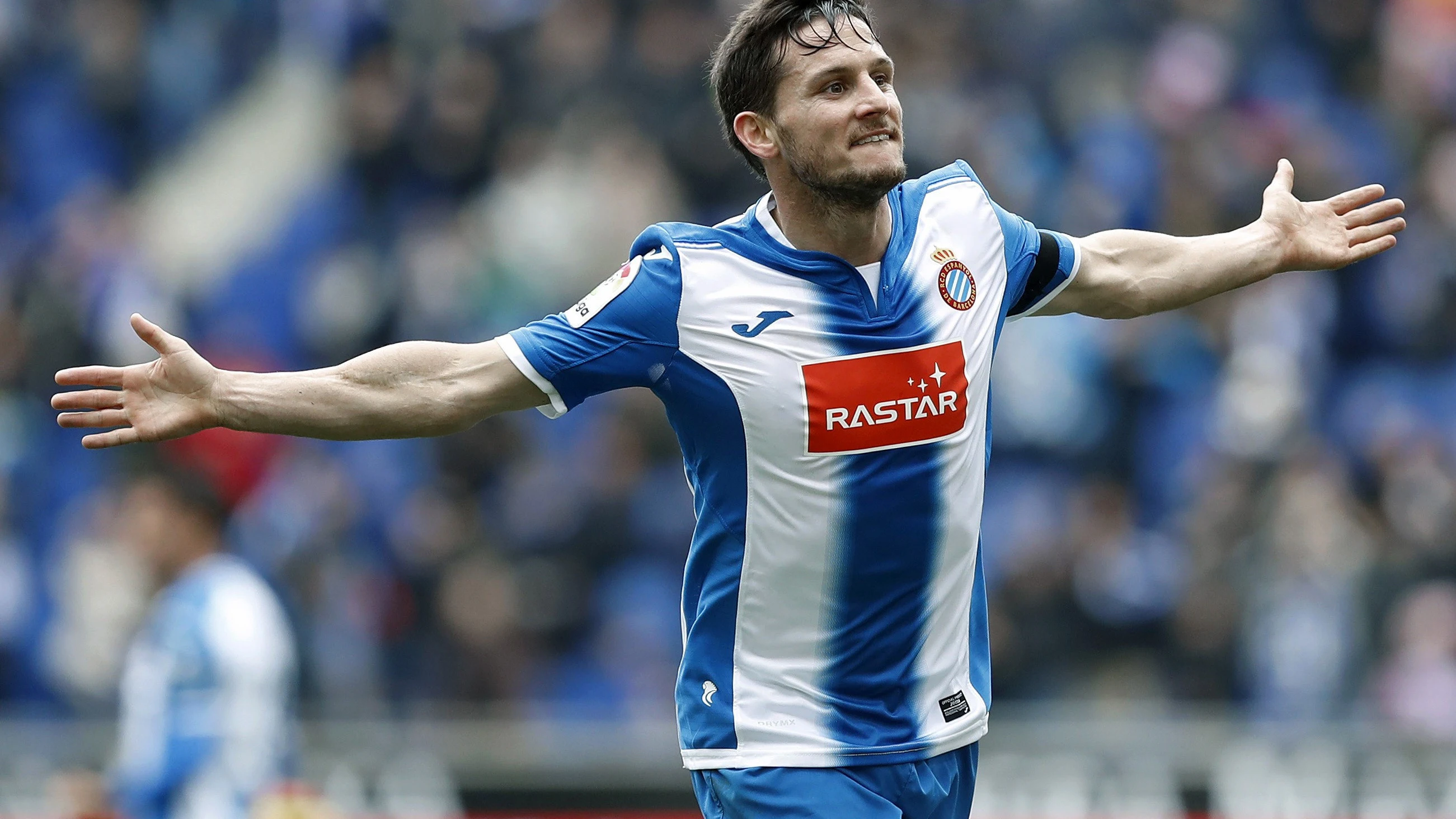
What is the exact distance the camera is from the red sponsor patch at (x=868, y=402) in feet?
Result: 16.1

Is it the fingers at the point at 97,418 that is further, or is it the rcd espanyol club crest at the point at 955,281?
the rcd espanyol club crest at the point at 955,281

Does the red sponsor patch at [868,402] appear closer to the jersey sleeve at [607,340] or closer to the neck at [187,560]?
the jersey sleeve at [607,340]

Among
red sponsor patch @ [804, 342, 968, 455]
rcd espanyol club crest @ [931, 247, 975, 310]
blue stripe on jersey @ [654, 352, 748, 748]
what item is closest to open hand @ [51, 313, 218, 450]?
blue stripe on jersey @ [654, 352, 748, 748]

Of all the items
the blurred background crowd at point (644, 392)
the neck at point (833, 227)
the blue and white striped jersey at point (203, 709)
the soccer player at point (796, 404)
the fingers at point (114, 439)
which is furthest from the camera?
the blurred background crowd at point (644, 392)

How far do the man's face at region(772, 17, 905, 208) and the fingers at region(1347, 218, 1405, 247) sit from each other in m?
1.42

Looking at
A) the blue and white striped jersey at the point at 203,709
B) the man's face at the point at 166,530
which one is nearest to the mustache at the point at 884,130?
the blue and white striped jersey at the point at 203,709

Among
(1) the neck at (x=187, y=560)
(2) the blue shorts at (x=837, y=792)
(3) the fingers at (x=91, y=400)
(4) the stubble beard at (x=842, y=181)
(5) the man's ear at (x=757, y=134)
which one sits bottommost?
(2) the blue shorts at (x=837, y=792)

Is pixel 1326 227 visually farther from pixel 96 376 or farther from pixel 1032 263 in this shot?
pixel 96 376

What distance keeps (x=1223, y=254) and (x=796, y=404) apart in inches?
53.5

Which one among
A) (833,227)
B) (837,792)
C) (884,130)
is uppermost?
(884,130)

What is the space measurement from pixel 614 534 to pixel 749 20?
660 cm

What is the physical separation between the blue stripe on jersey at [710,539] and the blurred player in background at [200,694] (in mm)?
2834

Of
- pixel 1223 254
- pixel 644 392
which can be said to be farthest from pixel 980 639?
pixel 644 392

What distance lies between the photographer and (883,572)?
4969mm
